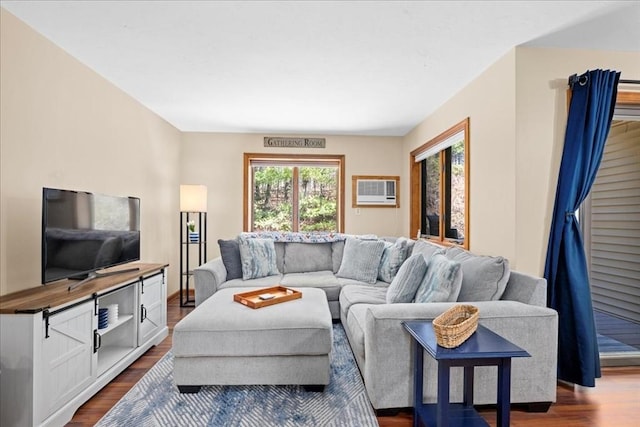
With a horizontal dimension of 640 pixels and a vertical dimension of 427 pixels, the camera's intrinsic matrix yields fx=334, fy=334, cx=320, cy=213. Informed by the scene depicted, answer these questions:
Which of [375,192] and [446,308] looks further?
[375,192]

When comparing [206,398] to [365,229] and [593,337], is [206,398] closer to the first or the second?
[593,337]

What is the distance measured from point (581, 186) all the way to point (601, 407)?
141 cm

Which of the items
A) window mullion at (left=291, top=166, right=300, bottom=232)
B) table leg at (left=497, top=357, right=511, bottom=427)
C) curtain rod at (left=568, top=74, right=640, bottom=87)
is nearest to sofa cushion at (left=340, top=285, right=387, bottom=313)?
table leg at (left=497, top=357, right=511, bottom=427)

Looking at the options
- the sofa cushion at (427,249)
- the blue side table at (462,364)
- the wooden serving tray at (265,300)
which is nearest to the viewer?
the blue side table at (462,364)

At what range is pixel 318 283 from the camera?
3504 millimetres

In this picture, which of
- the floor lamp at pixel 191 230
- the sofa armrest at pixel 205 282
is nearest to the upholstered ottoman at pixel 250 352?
the sofa armrest at pixel 205 282

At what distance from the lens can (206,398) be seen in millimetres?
2111

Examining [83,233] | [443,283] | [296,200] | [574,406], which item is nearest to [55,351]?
[83,233]

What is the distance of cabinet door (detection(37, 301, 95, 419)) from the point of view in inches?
69.6

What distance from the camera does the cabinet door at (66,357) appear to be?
1.77 meters

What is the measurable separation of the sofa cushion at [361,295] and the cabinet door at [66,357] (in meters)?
1.84

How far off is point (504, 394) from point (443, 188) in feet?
8.24

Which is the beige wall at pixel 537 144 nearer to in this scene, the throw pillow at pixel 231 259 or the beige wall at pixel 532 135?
the beige wall at pixel 532 135

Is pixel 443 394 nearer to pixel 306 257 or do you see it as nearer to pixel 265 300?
pixel 265 300
